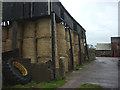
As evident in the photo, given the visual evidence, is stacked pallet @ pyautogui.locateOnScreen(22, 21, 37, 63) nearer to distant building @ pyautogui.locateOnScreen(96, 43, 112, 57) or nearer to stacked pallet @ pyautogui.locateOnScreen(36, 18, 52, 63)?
stacked pallet @ pyautogui.locateOnScreen(36, 18, 52, 63)

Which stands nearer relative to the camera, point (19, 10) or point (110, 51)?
point (19, 10)

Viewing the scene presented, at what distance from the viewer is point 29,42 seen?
42.5 ft

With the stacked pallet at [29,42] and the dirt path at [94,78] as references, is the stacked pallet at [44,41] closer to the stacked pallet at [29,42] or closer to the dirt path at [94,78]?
the stacked pallet at [29,42]

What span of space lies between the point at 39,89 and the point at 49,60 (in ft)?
13.0

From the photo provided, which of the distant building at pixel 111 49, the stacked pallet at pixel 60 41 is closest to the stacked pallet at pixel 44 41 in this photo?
the stacked pallet at pixel 60 41

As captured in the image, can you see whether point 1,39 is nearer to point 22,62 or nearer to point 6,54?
point 6,54

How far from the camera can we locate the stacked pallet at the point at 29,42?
41.4ft

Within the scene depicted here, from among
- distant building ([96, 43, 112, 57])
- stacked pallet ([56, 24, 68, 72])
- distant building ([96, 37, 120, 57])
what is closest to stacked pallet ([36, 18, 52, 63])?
stacked pallet ([56, 24, 68, 72])

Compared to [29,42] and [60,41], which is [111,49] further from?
[29,42]

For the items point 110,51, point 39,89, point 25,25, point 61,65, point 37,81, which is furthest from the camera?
point 110,51

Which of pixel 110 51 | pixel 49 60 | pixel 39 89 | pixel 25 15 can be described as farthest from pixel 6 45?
pixel 110 51

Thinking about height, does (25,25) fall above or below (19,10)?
below

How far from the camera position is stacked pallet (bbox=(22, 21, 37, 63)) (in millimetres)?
12633

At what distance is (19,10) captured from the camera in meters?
13.3
